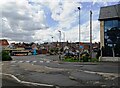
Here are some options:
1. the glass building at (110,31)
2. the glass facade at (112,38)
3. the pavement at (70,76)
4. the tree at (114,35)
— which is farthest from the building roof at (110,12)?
the pavement at (70,76)

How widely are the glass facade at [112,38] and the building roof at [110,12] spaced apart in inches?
37.0

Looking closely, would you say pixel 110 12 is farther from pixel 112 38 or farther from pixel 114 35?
pixel 112 38

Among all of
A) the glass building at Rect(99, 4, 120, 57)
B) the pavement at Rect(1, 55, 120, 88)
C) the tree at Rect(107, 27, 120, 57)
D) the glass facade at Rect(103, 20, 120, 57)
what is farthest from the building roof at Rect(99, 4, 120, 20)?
the pavement at Rect(1, 55, 120, 88)

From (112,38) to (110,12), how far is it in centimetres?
567

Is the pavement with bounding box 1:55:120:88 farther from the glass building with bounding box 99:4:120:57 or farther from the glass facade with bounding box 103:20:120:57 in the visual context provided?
the glass building with bounding box 99:4:120:57

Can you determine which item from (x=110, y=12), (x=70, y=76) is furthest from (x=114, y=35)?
(x=70, y=76)

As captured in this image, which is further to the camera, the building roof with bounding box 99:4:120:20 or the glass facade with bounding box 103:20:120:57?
the building roof with bounding box 99:4:120:20

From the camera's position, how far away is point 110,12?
164 feet

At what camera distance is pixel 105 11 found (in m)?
51.3

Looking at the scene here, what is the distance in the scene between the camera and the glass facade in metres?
46.3


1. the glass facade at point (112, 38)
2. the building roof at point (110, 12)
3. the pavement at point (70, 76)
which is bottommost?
the pavement at point (70, 76)

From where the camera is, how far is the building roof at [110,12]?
4843cm

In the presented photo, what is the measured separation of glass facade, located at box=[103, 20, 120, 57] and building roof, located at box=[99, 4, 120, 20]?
940 millimetres

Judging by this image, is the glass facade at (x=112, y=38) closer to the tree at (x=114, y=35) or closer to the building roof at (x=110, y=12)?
the tree at (x=114, y=35)
